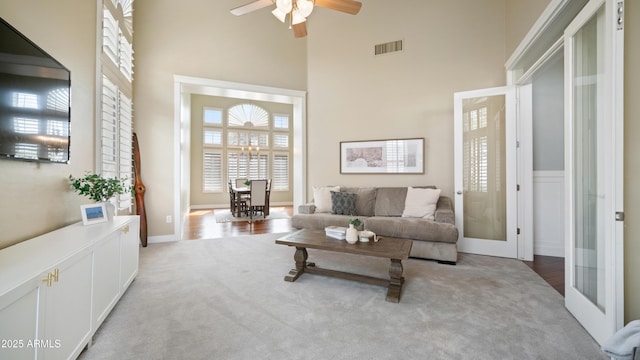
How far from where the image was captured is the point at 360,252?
7.66 feet

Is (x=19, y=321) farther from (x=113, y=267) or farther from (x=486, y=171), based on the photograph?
(x=486, y=171)

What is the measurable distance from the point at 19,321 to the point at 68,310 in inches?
15.4

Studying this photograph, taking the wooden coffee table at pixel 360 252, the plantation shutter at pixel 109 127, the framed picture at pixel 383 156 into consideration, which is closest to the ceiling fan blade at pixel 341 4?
the framed picture at pixel 383 156

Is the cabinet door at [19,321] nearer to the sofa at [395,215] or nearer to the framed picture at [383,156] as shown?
the sofa at [395,215]

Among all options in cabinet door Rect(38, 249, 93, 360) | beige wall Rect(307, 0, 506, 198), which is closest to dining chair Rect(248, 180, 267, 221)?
beige wall Rect(307, 0, 506, 198)

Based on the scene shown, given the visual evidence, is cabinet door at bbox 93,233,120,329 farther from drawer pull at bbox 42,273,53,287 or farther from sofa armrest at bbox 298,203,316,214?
sofa armrest at bbox 298,203,316,214

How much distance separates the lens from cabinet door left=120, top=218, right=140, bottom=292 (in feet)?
7.42

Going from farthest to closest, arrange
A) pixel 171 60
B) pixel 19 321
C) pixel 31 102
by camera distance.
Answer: pixel 171 60, pixel 31 102, pixel 19 321

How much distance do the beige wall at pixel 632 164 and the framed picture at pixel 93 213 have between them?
393cm

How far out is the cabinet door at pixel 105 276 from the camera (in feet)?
5.70

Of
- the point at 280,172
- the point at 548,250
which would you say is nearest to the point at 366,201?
the point at 548,250

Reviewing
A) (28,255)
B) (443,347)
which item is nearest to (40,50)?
(28,255)

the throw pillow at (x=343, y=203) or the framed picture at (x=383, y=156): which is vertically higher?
the framed picture at (x=383, y=156)

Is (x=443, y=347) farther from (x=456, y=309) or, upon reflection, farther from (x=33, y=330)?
(x=33, y=330)
